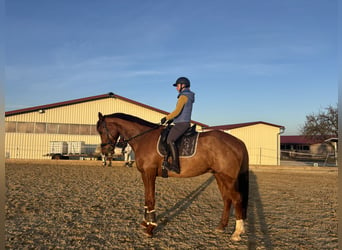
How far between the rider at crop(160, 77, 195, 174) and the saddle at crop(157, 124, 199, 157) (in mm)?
104

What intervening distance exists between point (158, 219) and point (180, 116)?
97.2 inches

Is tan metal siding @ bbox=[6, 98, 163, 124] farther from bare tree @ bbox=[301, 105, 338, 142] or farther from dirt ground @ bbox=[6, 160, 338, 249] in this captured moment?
bare tree @ bbox=[301, 105, 338, 142]

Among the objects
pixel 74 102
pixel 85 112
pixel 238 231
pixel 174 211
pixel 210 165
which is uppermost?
pixel 74 102

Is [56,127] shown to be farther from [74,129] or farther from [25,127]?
[25,127]

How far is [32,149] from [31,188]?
13810mm

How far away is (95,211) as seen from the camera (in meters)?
5.84

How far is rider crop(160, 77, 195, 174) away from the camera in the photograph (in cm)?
463

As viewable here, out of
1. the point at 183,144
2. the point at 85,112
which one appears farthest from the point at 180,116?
the point at 85,112

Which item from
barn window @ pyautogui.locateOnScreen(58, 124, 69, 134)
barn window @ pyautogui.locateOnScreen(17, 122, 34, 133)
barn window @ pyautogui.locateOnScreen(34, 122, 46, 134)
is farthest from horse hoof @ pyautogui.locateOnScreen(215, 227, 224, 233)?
barn window @ pyautogui.locateOnScreen(17, 122, 34, 133)

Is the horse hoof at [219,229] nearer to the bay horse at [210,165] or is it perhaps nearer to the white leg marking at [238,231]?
the bay horse at [210,165]

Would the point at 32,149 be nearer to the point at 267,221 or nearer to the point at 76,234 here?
the point at 76,234

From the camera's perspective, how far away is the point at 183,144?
15.5 ft

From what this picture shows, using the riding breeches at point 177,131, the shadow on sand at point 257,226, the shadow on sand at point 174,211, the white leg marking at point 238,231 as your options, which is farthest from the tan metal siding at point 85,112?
the white leg marking at point 238,231

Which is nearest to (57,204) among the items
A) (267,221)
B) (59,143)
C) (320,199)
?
(267,221)
